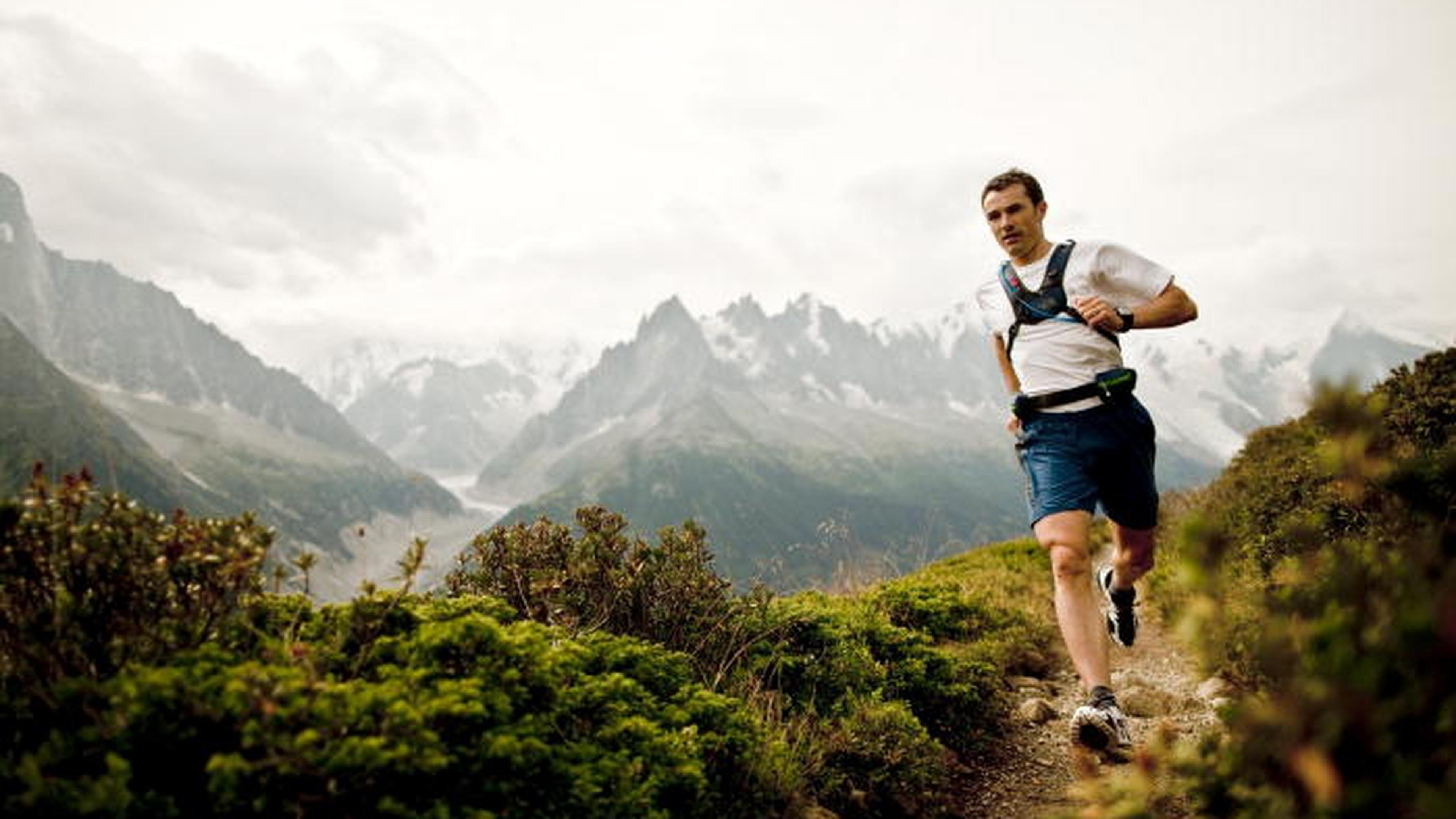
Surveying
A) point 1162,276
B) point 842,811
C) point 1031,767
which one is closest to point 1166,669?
point 1031,767

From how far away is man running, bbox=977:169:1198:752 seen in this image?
464 centimetres

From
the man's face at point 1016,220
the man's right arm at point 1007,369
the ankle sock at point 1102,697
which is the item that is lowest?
the ankle sock at point 1102,697

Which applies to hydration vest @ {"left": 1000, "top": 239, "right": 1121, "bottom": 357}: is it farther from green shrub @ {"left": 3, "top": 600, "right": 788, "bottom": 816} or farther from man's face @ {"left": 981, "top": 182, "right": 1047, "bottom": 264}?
green shrub @ {"left": 3, "top": 600, "right": 788, "bottom": 816}

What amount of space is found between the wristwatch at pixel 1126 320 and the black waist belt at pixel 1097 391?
257mm

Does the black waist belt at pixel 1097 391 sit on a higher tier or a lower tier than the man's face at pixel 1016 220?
lower

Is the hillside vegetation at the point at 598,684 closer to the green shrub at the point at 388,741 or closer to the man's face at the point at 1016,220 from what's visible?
the green shrub at the point at 388,741

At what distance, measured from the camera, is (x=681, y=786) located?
2.96 metres

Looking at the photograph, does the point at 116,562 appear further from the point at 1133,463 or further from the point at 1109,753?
the point at 1133,463

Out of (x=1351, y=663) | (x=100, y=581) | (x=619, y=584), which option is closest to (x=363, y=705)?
(x=100, y=581)

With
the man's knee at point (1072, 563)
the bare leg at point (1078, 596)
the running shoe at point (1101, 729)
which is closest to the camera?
the running shoe at point (1101, 729)

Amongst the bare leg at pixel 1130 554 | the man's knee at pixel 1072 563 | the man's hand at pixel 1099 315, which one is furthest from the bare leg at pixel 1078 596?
the man's hand at pixel 1099 315

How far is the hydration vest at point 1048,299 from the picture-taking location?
501 cm

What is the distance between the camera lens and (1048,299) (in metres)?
5.09

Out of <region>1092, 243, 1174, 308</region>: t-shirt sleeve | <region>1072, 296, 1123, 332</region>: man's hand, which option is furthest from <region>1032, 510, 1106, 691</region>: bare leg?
<region>1092, 243, 1174, 308</region>: t-shirt sleeve
